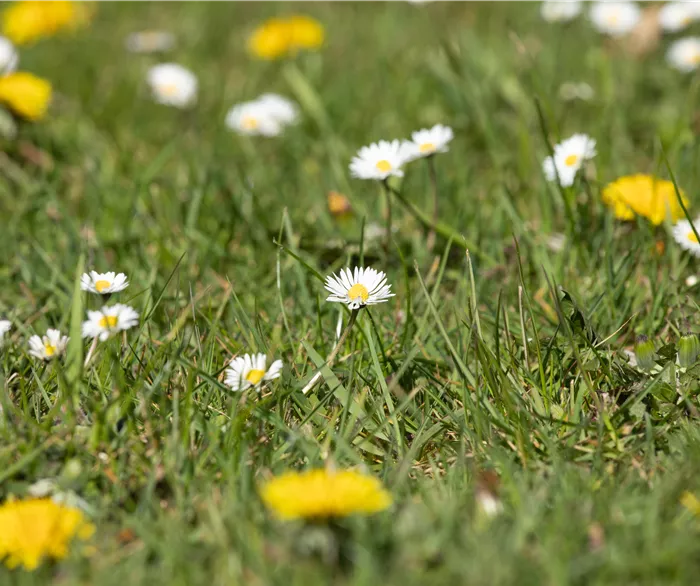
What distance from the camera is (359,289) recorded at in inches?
70.1

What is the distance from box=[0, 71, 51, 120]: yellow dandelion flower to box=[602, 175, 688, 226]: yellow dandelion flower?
6.35 feet

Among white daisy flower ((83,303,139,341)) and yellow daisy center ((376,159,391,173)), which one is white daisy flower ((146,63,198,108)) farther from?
white daisy flower ((83,303,139,341))

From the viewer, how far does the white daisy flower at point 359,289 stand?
1745 mm

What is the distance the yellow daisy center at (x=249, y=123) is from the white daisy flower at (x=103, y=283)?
1349 millimetres

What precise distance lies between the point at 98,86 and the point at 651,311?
8.27 feet

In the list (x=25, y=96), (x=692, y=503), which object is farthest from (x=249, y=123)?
(x=692, y=503)

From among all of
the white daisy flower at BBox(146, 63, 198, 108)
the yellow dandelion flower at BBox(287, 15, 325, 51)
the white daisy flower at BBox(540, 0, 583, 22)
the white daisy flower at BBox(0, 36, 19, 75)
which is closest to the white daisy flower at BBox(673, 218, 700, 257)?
the white daisy flower at BBox(540, 0, 583, 22)

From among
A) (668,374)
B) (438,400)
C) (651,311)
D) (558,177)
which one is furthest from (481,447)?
(558,177)

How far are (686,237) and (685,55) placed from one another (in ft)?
4.72

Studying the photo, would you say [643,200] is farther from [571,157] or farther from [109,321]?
[109,321]

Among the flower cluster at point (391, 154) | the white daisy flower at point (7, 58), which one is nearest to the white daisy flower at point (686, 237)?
the flower cluster at point (391, 154)

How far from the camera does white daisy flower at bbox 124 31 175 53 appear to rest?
3.73 m

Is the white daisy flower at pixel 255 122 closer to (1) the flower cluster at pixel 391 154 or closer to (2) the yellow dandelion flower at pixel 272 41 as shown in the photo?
(2) the yellow dandelion flower at pixel 272 41

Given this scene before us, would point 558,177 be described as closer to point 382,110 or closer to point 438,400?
point 438,400
